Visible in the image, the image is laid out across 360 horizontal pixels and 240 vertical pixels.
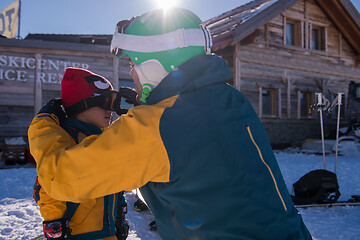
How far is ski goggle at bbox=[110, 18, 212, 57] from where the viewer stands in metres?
1.07

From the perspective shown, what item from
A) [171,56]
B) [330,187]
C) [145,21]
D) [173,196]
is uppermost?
[145,21]

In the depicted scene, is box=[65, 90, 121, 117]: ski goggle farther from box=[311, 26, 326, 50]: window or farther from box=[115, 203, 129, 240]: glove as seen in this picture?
box=[311, 26, 326, 50]: window

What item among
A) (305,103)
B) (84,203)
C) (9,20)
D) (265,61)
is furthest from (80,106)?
(305,103)

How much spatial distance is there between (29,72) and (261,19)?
334 inches

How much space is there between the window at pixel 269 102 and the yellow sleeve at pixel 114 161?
39.6 feet

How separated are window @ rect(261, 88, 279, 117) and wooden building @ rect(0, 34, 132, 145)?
23.0 feet

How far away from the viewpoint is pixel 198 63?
964 millimetres

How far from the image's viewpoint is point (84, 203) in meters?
1.49

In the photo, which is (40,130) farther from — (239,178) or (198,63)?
(239,178)

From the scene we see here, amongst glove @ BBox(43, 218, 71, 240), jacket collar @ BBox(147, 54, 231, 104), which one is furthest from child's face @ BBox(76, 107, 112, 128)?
jacket collar @ BBox(147, 54, 231, 104)

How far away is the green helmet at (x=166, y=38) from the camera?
108cm

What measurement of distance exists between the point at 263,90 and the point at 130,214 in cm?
1001

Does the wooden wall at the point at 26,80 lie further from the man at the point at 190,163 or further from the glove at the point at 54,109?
the man at the point at 190,163

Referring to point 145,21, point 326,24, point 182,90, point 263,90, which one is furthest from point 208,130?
point 326,24
